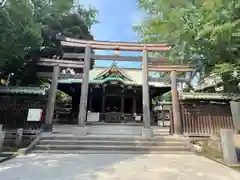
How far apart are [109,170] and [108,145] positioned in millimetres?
3372

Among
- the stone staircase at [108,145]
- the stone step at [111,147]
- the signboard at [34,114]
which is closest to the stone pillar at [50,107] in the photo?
the signboard at [34,114]

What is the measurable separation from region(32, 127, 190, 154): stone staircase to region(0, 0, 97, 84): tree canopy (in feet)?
14.9

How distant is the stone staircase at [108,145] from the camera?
26.5ft

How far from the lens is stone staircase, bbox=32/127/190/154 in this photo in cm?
806

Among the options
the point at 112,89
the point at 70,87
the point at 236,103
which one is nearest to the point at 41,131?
the point at 70,87

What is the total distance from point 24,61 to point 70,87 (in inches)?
232

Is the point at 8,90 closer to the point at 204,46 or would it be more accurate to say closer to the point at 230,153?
the point at 204,46

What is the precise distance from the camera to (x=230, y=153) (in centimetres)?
600

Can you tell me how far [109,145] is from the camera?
8.52 m

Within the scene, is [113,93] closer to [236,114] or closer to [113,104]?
[113,104]

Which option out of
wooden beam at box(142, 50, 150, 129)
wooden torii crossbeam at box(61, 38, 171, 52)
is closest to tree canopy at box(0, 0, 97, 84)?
wooden torii crossbeam at box(61, 38, 171, 52)

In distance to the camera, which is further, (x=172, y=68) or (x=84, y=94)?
(x=172, y=68)

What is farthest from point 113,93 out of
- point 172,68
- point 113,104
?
point 172,68

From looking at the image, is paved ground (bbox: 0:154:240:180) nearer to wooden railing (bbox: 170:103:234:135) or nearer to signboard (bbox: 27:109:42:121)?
signboard (bbox: 27:109:42:121)
